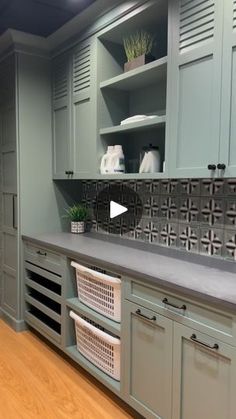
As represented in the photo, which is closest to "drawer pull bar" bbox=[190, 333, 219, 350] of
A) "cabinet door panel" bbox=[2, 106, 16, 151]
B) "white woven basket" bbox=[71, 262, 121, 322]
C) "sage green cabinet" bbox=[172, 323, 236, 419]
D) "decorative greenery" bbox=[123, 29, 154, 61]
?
"sage green cabinet" bbox=[172, 323, 236, 419]

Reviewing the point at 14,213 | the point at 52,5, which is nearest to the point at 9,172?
the point at 14,213

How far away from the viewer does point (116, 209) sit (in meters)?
2.98

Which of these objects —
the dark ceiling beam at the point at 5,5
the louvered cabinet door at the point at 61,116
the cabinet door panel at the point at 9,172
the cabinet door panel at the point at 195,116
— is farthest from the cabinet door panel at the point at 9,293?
the dark ceiling beam at the point at 5,5

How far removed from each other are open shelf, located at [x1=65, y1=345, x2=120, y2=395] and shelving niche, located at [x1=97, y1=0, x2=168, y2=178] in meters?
1.25

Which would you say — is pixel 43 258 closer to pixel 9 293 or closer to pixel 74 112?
pixel 9 293

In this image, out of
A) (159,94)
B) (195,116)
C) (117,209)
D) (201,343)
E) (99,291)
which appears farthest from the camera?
(117,209)

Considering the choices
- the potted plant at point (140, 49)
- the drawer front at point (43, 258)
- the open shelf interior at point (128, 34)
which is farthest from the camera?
the drawer front at point (43, 258)

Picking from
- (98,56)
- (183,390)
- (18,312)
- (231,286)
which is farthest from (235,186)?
(18,312)

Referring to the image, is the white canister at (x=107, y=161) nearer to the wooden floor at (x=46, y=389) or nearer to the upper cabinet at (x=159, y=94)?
the upper cabinet at (x=159, y=94)

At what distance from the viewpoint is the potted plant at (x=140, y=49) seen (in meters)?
2.30

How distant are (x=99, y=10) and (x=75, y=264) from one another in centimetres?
177

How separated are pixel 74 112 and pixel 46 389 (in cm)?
205

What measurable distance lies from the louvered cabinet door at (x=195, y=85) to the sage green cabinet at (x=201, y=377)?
0.81 meters

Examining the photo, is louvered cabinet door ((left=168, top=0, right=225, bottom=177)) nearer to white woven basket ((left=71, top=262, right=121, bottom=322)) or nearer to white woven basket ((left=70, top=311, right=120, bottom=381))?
white woven basket ((left=71, top=262, right=121, bottom=322))
